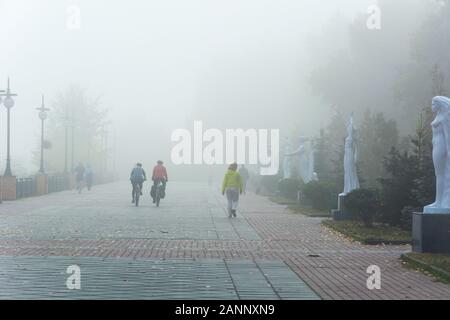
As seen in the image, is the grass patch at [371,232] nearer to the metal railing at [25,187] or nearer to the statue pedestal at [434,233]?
the statue pedestal at [434,233]

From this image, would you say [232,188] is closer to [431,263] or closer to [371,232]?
[371,232]

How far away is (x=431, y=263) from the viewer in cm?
1077

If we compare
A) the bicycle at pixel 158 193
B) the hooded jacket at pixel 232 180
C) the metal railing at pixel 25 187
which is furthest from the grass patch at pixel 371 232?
the metal railing at pixel 25 187

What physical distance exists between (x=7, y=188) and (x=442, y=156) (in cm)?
2452

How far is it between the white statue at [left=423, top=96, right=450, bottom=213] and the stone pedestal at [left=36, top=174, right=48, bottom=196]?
3008cm

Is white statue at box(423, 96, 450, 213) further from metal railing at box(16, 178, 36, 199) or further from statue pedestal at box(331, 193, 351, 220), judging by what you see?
metal railing at box(16, 178, 36, 199)

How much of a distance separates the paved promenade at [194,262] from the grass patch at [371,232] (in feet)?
1.17

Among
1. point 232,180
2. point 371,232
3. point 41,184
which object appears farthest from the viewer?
point 41,184

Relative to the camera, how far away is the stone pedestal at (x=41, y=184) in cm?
3994

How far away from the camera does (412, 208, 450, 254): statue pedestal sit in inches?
475

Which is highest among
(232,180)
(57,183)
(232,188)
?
(232,180)

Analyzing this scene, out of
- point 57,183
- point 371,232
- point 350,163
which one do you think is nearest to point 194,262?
point 371,232

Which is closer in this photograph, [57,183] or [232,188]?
[232,188]

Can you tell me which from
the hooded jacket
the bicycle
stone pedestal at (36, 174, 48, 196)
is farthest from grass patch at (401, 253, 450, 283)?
stone pedestal at (36, 174, 48, 196)
